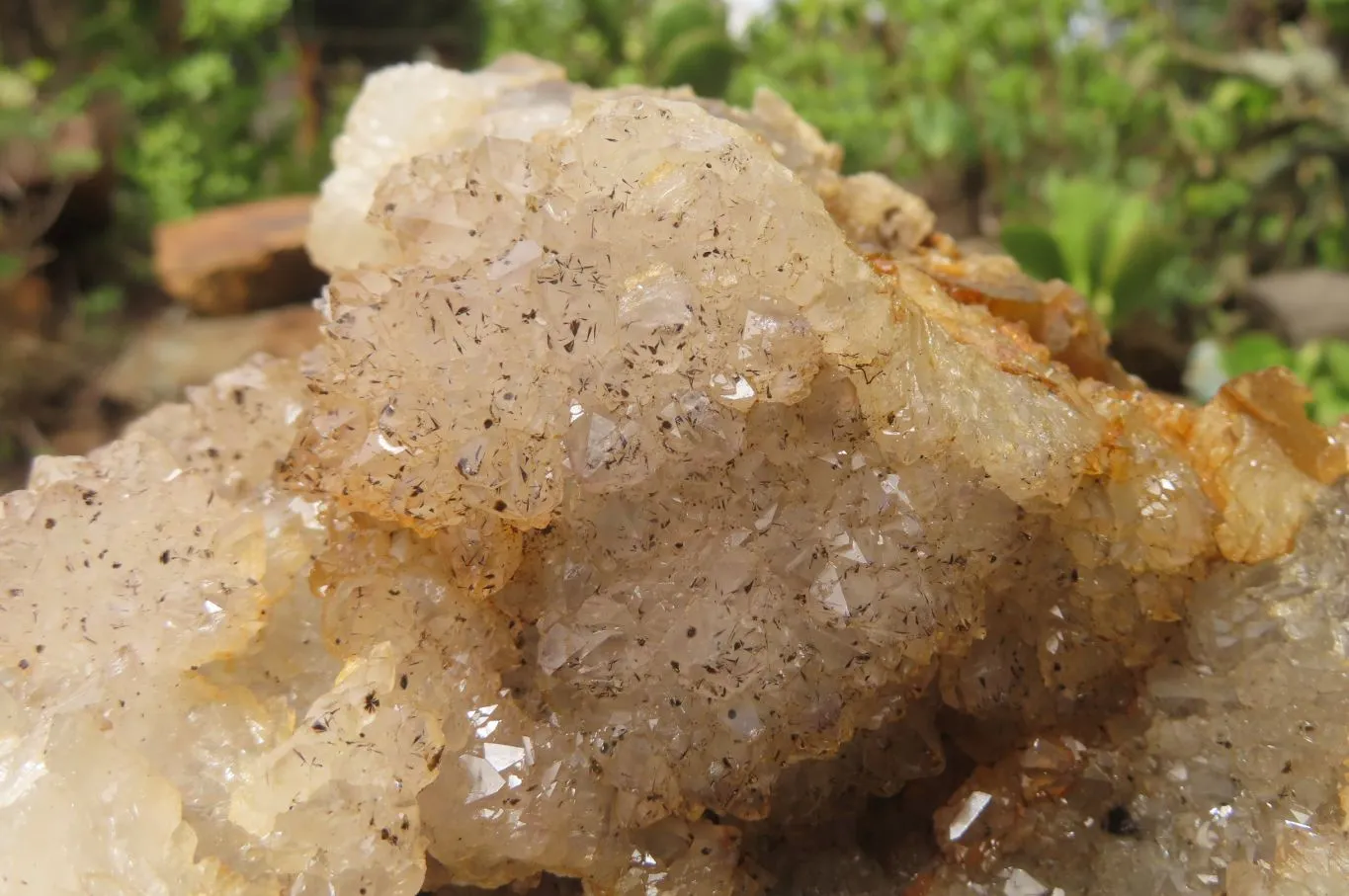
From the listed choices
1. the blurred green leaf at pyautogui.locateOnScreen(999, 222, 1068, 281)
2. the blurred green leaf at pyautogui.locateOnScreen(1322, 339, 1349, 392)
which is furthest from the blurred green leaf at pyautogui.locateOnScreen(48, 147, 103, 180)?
the blurred green leaf at pyautogui.locateOnScreen(1322, 339, 1349, 392)

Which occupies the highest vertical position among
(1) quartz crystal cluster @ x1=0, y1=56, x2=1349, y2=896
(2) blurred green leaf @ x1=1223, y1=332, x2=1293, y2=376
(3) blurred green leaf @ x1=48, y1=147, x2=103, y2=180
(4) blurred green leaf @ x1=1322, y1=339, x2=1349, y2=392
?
(1) quartz crystal cluster @ x1=0, y1=56, x2=1349, y2=896

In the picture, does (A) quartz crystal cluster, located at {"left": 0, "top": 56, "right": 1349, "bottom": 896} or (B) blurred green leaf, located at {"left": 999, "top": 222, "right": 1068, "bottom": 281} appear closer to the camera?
(A) quartz crystal cluster, located at {"left": 0, "top": 56, "right": 1349, "bottom": 896}

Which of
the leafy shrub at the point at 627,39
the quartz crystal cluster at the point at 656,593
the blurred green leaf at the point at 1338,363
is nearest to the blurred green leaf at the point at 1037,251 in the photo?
the blurred green leaf at the point at 1338,363

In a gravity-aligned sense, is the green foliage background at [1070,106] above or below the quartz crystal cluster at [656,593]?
below

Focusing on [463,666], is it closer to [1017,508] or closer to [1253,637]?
[1017,508]

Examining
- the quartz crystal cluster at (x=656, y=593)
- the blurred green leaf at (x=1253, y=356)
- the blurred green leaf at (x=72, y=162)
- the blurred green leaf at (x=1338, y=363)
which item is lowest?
the blurred green leaf at (x=72, y=162)

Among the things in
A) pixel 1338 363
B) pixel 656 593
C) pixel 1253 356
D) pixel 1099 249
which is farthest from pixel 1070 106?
pixel 656 593

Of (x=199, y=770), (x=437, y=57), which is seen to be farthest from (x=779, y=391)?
(x=437, y=57)

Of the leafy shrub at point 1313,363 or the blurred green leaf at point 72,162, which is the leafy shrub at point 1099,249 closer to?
the leafy shrub at point 1313,363

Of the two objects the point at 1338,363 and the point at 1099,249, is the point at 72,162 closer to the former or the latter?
the point at 1099,249

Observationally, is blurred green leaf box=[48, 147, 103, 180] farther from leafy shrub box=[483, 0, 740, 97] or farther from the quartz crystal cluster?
the quartz crystal cluster
